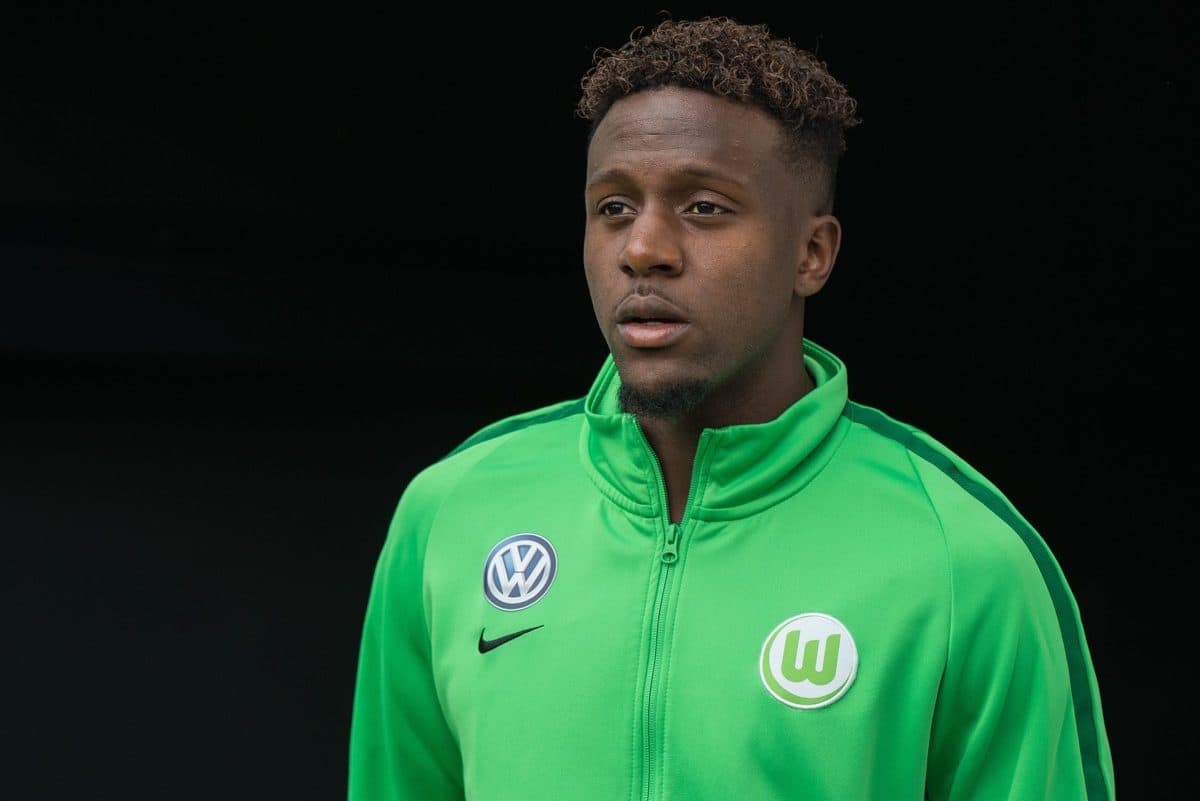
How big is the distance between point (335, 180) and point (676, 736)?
5.34 ft

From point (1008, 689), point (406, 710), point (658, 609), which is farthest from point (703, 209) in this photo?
point (406, 710)

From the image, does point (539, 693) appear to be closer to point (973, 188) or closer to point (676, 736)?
point (676, 736)

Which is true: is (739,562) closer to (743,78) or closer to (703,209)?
(703,209)

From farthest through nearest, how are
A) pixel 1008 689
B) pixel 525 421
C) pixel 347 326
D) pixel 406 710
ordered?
1. pixel 347 326
2. pixel 525 421
3. pixel 406 710
4. pixel 1008 689

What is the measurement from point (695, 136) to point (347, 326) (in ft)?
5.16

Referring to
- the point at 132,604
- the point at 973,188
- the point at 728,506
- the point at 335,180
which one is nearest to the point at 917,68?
the point at 973,188

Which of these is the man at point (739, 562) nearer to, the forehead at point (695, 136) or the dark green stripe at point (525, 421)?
the forehead at point (695, 136)

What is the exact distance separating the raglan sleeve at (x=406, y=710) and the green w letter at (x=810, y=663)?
0.43 m

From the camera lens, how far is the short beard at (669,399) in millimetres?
1525

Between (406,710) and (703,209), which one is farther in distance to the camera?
(406,710)

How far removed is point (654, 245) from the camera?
58.8 inches

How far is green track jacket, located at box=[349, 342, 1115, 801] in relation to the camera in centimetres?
144

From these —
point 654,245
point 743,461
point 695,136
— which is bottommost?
point 743,461

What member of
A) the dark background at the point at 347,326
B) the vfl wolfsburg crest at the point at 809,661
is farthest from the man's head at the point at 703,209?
the dark background at the point at 347,326
